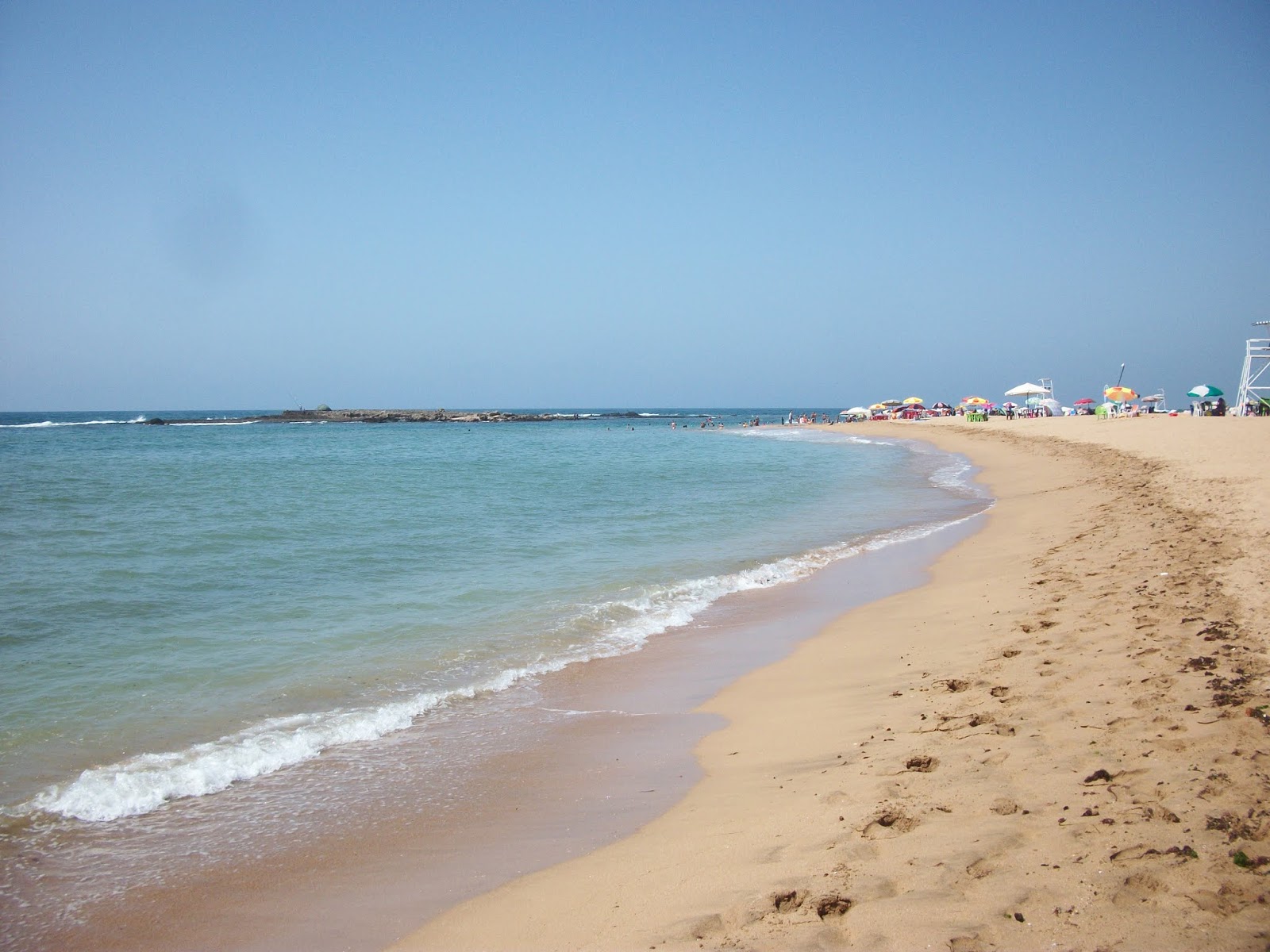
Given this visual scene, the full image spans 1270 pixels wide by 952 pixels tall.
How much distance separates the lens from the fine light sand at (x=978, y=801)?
288 centimetres

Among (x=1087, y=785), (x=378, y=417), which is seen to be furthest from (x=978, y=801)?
(x=378, y=417)

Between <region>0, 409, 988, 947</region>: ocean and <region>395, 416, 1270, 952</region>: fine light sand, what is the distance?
1.69 meters

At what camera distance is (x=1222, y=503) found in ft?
37.9

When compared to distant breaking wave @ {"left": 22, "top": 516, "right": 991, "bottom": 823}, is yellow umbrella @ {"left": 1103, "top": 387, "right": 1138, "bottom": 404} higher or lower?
higher

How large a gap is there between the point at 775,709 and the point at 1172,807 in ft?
10.0

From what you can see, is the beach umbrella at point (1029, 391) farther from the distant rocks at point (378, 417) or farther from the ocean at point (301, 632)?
the distant rocks at point (378, 417)

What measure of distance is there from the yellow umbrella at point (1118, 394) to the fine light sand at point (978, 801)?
156ft

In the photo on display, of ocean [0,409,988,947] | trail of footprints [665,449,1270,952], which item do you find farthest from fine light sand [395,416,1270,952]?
ocean [0,409,988,947]

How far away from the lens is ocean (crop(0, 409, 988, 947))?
4.70m

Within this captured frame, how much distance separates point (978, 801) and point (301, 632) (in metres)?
7.38

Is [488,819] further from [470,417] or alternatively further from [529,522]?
[470,417]

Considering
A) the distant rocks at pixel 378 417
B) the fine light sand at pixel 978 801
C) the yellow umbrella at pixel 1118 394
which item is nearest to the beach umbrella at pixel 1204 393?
the yellow umbrella at pixel 1118 394

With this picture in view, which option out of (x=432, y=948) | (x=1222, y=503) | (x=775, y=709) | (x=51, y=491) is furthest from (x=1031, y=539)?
(x=51, y=491)

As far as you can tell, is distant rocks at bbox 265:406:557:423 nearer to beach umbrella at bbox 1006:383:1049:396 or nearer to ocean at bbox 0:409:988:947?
beach umbrella at bbox 1006:383:1049:396
